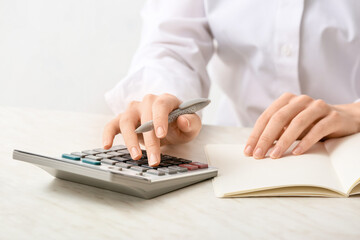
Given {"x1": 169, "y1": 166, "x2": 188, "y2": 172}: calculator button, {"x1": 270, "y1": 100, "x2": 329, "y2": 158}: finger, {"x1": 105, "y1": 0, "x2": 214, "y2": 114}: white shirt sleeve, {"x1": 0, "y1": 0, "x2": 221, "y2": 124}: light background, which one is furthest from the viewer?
{"x1": 0, "y1": 0, "x2": 221, "y2": 124}: light background

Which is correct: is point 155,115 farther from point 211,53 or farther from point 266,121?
point 211,53

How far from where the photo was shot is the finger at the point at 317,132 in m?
0.56

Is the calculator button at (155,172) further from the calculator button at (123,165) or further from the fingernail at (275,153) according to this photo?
the fingernail at (275,153)

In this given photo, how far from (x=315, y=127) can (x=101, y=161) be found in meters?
0.30

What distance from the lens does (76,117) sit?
2.75 ft

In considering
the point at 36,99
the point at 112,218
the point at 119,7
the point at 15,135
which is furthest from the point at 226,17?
the point at 36,99

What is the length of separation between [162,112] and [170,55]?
43 centimetres

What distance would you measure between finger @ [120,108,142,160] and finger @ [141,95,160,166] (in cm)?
1

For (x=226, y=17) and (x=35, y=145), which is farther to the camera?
(x=226, y=17)

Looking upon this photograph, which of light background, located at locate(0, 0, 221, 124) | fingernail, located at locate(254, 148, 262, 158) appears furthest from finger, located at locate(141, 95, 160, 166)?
light background, located at locate(0, 0, 221, 124)

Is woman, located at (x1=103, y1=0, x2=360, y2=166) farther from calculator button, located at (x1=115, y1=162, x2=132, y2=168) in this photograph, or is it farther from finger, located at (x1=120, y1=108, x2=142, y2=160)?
calculator button, located at (x1=115, y1=162, x2=132, y2=168)

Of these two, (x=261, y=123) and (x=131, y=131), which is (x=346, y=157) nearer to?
(x=261, y=123)

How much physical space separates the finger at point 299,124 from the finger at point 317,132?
1 centimetres

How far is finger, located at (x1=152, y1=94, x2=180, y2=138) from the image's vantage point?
1.72ft
